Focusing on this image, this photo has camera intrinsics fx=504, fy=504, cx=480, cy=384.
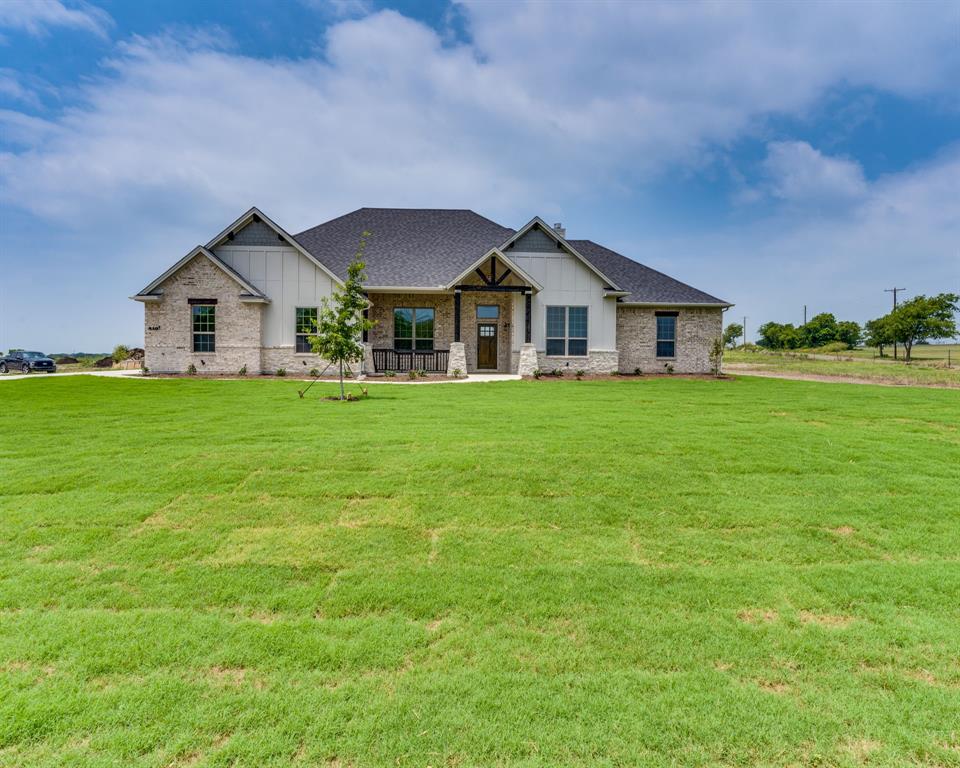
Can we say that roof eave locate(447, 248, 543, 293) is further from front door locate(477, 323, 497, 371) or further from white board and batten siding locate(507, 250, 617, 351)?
Answer: front door locate(477, 323, 497, 371)

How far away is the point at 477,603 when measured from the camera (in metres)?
3.72

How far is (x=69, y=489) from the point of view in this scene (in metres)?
5.93

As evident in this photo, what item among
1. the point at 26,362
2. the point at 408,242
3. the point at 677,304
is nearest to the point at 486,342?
the point at 408,242

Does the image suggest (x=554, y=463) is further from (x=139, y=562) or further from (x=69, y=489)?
(x=69, y=489)

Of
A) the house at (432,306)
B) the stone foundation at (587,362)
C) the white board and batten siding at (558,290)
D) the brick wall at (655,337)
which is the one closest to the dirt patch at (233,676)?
the house at (432,306)

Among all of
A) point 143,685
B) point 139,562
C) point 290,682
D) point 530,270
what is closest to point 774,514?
point 290,682

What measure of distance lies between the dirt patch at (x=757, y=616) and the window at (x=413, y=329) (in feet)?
71.6

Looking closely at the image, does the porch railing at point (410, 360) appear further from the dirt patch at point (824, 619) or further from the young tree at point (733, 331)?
the young tree at point (733, 331)

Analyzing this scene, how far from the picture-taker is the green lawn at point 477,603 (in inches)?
100

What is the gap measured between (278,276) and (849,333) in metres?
101

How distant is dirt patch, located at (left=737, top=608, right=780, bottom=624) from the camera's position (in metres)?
3.57

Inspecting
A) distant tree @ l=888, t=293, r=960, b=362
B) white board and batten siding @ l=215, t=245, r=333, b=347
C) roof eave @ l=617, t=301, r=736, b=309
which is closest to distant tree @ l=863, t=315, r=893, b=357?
distant tree @ l=888, t=293, r=960, b=362

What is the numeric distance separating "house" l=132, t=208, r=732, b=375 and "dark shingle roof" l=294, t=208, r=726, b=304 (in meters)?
0.11

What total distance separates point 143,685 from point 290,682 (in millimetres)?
814
